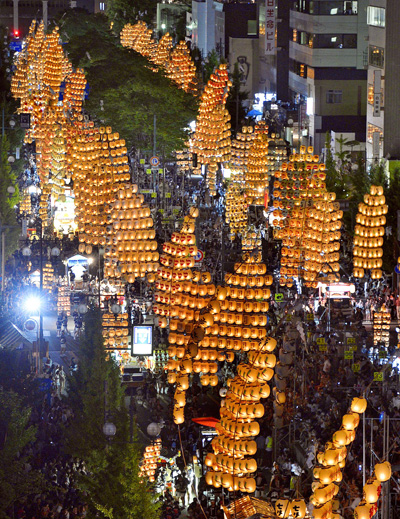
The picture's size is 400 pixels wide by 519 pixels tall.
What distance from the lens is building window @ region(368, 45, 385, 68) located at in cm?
7575

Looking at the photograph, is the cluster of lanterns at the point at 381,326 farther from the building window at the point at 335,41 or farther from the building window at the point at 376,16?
the building window at the point at 335,41

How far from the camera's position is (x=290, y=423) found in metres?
38.8

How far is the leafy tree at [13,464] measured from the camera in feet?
102

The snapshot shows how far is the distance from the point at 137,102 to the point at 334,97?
1758 cm

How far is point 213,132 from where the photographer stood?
264 feet

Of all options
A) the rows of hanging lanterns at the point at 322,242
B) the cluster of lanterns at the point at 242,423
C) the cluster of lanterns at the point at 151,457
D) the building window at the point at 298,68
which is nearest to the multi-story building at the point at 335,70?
the building window at the point at 298,68

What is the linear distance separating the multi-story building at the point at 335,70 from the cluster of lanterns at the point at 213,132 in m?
13.0

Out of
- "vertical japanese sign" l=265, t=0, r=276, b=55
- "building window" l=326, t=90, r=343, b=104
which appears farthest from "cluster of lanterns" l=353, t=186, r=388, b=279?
"vertical japanese sign" l=265, t=0, r=276, b=55

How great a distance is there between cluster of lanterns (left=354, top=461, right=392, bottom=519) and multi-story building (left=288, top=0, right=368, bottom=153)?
67.1 m

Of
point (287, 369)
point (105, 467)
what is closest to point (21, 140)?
point (287, 369)

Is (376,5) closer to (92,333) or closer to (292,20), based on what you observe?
(292,20)

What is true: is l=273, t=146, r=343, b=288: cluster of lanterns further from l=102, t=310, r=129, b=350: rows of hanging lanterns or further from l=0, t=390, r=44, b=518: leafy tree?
l=0, t=390, r=44, b=518: leafy tree

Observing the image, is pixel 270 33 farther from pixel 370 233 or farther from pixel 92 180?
pixel 370 233

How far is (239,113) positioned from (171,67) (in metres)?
7.54
